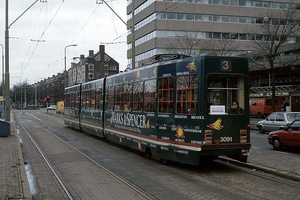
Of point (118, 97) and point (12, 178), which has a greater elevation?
point (118, 97)

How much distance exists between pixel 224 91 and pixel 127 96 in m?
5.41

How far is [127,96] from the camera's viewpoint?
15.0m

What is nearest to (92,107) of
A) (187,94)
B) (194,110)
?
(187,94)

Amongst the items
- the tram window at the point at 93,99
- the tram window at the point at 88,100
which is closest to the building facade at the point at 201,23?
the tram window at the point at 88,100

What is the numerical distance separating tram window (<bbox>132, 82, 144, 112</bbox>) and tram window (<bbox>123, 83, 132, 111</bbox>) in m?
0.54

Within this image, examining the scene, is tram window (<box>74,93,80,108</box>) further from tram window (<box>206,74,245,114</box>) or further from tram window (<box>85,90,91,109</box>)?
tram window (<box>206,74,245,114</box>)

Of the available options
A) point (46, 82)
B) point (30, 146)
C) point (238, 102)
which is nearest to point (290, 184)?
point (238, 102)

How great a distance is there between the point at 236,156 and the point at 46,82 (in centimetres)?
15207

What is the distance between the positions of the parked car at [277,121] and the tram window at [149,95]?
10.8 m

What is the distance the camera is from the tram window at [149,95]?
483 inches

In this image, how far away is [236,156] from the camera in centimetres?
1069

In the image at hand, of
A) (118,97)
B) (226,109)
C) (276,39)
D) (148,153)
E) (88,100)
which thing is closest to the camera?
(226,109)

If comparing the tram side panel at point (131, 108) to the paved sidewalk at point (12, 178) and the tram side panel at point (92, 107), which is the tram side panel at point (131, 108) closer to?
the tram side panel at point (92, 107)

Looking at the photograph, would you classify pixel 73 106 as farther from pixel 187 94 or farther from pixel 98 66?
pixel 98 66
